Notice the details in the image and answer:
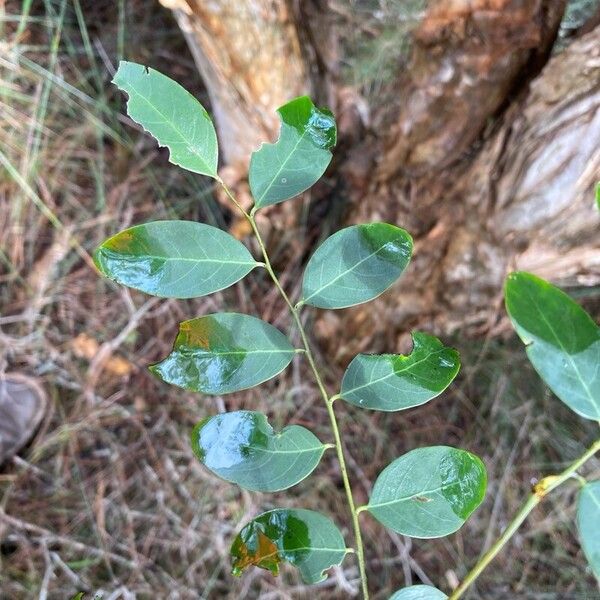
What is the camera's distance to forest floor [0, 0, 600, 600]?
117 cm

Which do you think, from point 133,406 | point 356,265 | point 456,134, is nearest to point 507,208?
point 456,134

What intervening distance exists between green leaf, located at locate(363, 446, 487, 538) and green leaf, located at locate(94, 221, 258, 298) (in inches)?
8.2

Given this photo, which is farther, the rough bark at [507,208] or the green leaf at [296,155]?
the rough bark at [507,208]

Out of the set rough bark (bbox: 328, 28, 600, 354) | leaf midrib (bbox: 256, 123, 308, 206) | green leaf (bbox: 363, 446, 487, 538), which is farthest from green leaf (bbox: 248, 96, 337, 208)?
rough bark (bbox: 328, 28, 600, 354)

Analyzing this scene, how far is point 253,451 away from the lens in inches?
17.3

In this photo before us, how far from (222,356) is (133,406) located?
865 mm

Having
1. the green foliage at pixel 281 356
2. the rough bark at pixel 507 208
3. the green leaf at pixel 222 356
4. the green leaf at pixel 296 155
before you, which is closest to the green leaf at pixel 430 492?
the green foliage at pixel 281 356

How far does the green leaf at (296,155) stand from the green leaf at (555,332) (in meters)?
0.18

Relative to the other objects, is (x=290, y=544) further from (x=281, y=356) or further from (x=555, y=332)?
(x=555, y=332)

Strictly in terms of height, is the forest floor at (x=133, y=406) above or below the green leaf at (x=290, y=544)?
below

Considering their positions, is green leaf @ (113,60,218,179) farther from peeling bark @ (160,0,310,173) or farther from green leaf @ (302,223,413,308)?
peeling bark @ (160,0,310,173)

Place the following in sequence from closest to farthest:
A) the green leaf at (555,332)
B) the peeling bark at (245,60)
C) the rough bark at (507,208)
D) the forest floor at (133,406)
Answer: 1. the green leaf at (555,332)
2. the rough bark at (507,208)
3. the peeling bark at (245,60)
4. the forest floor at (133,406)

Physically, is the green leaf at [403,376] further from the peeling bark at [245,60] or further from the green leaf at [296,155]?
the peeling bark at [245,60]

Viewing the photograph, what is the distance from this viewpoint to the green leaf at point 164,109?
438mm
